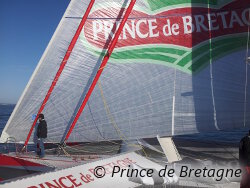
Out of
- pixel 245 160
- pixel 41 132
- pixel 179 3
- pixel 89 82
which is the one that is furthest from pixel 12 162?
pixel 179 3

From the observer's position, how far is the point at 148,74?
354 inches

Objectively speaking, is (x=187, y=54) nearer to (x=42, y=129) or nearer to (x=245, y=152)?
(x=245, y=152)

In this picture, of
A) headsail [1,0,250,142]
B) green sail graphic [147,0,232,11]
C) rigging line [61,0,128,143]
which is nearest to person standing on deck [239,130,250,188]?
headsail [1,0,250,142]

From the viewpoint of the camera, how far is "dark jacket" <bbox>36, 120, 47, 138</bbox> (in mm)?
8359

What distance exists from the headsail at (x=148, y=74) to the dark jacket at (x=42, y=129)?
37cm

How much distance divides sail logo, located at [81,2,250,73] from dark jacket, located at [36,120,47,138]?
2.98 meters

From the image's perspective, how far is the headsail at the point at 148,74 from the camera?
8.85 m

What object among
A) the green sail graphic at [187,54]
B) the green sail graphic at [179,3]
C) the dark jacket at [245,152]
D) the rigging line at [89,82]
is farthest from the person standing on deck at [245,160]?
the green sail graphic at [179,3]

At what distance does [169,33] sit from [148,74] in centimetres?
162

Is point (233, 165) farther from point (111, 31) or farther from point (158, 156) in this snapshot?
point (111, 31)

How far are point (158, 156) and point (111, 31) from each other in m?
4.47

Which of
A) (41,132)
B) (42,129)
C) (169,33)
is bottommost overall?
(41,132)

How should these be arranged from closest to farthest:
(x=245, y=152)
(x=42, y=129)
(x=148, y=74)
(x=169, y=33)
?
(x=245, y=152) → (x=42, y=129) → (x=148, y=74) → (x=169, y=33)

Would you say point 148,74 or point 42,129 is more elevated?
point 148,74
